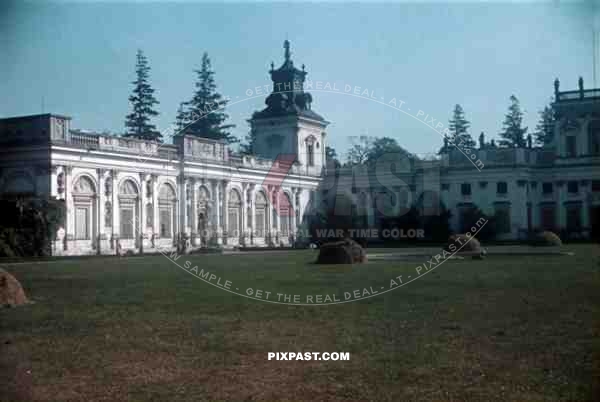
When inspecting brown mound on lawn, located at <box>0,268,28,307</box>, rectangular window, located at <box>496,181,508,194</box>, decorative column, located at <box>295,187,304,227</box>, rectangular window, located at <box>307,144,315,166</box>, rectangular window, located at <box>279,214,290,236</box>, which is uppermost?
rectangular window, located at <box>307,144,315,166</box>

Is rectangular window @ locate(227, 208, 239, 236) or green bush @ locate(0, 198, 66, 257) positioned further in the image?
rectangular window @ locate(227, 208, 239, 236)

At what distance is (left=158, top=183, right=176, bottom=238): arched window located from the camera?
143 feet

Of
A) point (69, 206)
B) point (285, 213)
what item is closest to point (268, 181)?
point (285, 213)

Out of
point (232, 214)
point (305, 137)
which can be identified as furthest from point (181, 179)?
point (305, 137)

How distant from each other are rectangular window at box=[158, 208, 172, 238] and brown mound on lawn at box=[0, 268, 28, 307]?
2930 centimetres

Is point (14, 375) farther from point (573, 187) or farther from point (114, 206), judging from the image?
point (573, 187)

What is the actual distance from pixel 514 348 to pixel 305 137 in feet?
159

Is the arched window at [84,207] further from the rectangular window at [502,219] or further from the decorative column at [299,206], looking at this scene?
the rectangular window at [502,219]

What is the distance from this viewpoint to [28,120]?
36.0 meters

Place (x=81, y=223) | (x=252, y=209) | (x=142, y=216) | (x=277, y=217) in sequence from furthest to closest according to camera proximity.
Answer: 1. (x=277, y=217)
2. (x=252, y=209)
3. (x=142, y=216)
4. (x=81, y=223)

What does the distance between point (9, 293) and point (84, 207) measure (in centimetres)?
2484

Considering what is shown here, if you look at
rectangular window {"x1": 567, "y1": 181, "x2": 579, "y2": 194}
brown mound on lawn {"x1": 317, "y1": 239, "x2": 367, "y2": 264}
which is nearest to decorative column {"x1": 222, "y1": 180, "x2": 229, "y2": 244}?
brown mound on lawn {"x1": 317, "y1": 239, "x2": 367, "y2": 264}

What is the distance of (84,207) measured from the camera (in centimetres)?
3784

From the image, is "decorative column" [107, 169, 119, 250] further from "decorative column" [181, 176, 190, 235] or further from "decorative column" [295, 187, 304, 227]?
"decorative column" [295, 187, 304, 227]
